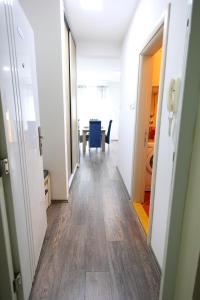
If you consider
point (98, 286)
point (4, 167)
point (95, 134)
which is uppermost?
point (4, 167)

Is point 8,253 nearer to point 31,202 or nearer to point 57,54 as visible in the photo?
point 31,202

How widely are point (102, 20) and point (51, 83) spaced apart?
135 cm

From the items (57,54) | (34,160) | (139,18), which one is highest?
(139,18)

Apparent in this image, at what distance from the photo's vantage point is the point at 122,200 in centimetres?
272

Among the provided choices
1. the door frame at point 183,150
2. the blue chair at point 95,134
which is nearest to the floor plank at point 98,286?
the door frame at point 183,150

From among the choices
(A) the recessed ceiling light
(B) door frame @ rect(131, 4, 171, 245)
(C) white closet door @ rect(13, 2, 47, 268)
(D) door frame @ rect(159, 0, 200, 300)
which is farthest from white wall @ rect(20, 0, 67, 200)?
(D) door frame @ rect(159, 0, 200, 300)

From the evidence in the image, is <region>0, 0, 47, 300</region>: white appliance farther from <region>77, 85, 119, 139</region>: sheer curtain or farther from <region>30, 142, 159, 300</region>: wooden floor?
<region>77, 85, 119, 139</region>: sheer curtain

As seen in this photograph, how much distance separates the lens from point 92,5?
2266 millimetres

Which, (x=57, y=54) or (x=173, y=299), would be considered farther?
(x=57, y=54)

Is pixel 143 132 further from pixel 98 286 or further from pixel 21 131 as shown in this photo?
pixel 98 286

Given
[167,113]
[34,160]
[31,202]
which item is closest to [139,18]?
[167,113]

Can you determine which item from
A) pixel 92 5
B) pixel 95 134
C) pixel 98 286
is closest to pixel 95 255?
pixel 98 286

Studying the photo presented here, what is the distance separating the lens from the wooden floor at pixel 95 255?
134 cm

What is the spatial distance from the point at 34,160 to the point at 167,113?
1.17 meters
